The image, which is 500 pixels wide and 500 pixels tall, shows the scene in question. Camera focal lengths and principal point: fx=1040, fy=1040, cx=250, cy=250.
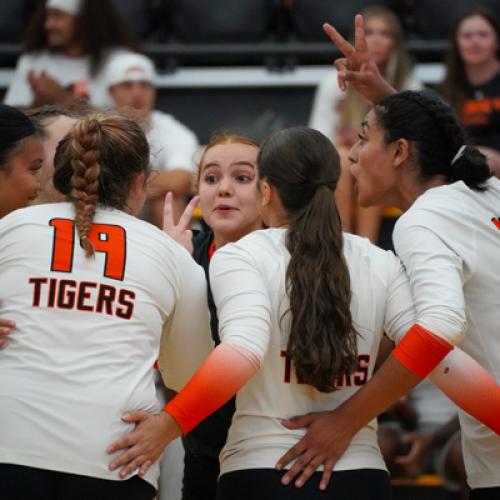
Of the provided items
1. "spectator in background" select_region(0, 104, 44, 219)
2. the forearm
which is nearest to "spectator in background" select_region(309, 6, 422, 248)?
"spectator in background" select_region(0, 104, 44, 219)

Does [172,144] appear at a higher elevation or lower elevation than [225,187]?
higher

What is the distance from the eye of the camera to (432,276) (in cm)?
255

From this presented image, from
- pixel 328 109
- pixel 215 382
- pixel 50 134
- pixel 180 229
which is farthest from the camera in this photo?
pixel 328 109

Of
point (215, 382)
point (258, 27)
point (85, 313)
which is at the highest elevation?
point (258, 27)

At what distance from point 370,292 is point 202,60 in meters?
4.05

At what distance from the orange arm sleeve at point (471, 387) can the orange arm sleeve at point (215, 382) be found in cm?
51

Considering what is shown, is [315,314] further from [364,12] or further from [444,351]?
[364,12]

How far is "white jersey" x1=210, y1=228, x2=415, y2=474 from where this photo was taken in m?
2.46

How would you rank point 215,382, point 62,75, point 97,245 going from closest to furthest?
1. point 215,382
2. point 97,245
3. point 62,75

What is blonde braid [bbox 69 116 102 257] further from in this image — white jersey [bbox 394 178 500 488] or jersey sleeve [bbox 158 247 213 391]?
white jersey [bbox 394 178 500 488]

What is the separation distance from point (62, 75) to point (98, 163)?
339 centimetres

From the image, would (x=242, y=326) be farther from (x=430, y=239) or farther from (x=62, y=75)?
(x=62, y=75)

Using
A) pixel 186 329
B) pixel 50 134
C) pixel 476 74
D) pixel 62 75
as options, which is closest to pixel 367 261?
pixel 186 329

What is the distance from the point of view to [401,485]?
453 cm
